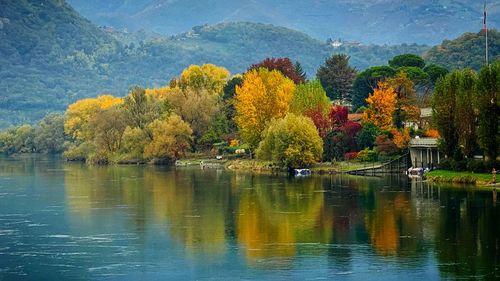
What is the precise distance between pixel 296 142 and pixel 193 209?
32.7 metres

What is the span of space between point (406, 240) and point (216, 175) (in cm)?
5133

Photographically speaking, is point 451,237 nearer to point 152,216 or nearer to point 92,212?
point 152,216

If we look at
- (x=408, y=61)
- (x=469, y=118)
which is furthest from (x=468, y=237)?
(x=408, y=61)

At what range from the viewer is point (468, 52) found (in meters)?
174

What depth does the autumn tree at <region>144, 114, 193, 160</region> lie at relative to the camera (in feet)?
416

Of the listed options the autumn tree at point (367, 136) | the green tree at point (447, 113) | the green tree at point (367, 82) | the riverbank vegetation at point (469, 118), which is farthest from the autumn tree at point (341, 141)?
the green tree at point (367, 82)

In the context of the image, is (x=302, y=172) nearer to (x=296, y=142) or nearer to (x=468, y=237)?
(x=296, y=142)

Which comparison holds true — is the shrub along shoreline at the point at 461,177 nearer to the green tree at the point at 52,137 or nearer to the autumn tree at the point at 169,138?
the autumn tree at the point at 169,138

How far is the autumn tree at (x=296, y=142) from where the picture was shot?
3907 inches

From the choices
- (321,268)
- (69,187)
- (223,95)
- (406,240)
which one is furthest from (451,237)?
(223,95)

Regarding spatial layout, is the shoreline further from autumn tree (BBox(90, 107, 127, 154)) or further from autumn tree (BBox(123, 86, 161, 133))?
autumn tree (BBox(90, 107, 127, 154))

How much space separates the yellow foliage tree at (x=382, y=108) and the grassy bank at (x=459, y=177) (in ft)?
59.7

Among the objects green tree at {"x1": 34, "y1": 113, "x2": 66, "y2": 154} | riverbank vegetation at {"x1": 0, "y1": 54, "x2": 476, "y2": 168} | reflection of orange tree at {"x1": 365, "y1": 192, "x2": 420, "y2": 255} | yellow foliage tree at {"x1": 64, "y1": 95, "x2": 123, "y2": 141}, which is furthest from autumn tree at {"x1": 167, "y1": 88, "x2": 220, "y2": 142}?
reflection of orange tree at {"x1": 365, "y1": 192, "x2": 420, "y2": 255}

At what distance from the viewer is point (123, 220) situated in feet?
205
